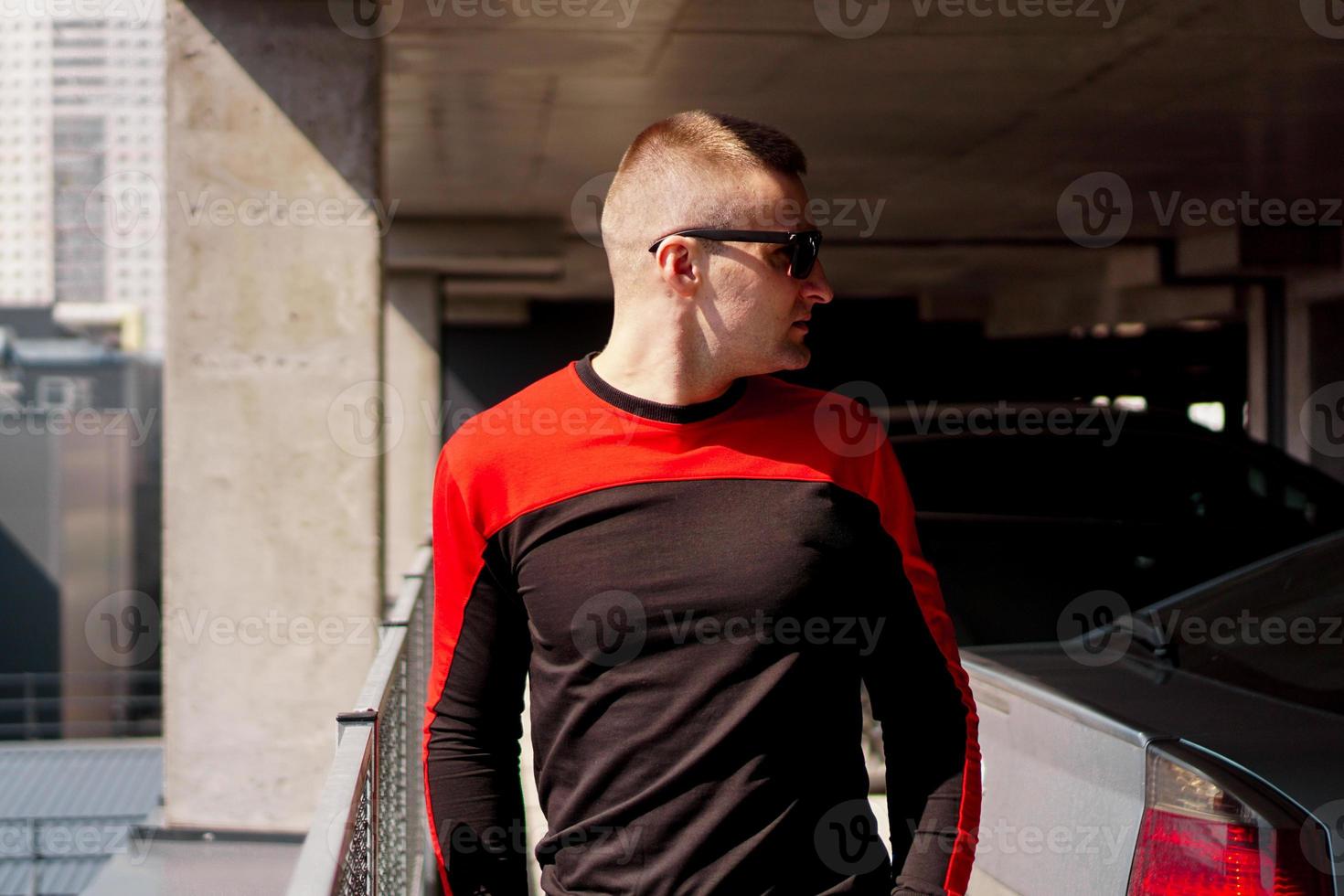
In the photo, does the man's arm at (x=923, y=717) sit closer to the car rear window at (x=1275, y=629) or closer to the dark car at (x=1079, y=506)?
the car rear window at (x=1275, y=629)

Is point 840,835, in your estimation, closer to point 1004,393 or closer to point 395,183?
point 395,183

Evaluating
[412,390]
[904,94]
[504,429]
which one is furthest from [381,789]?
[412,390]

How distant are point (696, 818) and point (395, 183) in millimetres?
11035

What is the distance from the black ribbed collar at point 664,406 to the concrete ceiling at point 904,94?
4.55 metres

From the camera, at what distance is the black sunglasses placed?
187 cm

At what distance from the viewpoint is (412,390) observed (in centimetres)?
1844

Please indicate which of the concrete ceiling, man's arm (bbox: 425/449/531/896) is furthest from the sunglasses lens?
the concrete ceiling

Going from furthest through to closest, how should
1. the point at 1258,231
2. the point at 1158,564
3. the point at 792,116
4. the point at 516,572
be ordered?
the point at 1258,231 < the point at 792,116 < the point at 1158,564 < the point at 516,572

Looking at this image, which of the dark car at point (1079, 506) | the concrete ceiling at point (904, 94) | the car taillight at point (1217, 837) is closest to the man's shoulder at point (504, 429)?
the car taillight at point (1217, 837)

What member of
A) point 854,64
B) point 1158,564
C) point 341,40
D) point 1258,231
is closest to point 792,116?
point 854,64

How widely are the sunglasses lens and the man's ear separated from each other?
4.9 inches

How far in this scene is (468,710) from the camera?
1.93m

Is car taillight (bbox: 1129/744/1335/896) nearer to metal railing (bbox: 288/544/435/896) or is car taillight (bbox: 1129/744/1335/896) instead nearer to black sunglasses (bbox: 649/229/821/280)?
black sunglasses (bbox: 649/229/821/280)

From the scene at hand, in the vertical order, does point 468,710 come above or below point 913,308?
below
